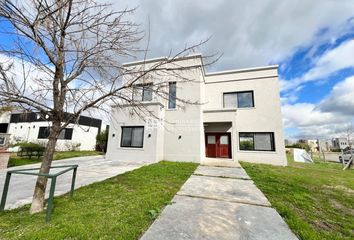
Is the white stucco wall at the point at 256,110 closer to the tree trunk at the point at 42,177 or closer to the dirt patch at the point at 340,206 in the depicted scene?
the dirt patch at the point at 340,206

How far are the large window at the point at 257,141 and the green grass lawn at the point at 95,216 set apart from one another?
10.3 metres

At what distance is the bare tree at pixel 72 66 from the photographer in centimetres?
329

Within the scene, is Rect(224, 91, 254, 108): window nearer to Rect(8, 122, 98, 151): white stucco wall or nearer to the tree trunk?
the tree trunk

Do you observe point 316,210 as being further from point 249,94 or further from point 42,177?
point 249,94

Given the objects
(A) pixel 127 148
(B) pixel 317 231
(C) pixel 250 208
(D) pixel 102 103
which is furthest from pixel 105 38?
(A) pixel 127 148

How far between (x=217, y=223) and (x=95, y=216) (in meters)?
2.35

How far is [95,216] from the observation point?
3314mm

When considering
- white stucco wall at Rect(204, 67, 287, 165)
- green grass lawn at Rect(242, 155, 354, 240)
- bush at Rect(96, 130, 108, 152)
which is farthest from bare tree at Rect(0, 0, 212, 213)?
bush at Rect(96, 130, 108, 152)

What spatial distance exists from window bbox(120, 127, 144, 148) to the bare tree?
27.6 ft

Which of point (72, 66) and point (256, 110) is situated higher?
point (256, 110)

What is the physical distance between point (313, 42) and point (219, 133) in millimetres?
8713

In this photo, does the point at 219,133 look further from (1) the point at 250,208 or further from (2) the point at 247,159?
(1) the point at 250,208

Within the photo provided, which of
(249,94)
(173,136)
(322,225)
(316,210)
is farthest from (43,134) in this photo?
(322,225)

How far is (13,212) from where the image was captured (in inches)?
141
